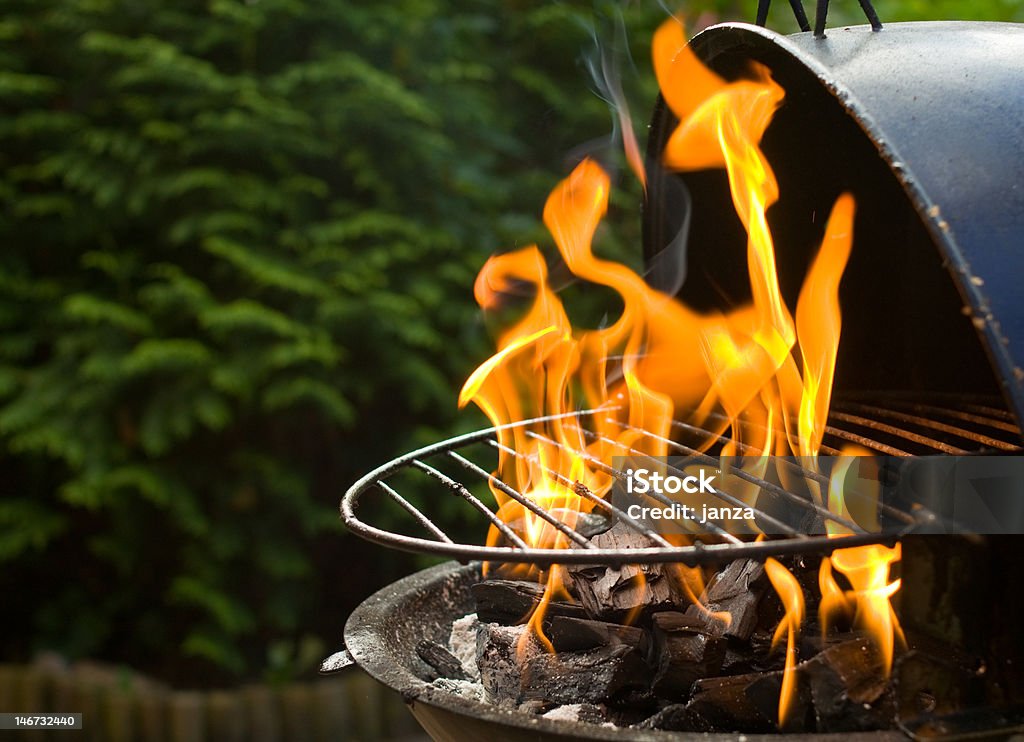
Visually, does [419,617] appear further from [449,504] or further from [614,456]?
[449,504]

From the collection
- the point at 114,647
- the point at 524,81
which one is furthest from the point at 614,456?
the point at 114,647

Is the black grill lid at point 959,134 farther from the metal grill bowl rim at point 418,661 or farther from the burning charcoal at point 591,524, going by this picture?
the burning charcoal at point 591,524

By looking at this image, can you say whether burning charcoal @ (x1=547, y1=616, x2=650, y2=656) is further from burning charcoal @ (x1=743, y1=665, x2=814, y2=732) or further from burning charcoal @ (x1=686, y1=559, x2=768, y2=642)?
burning charcoal @ (x1=743, y1=665, x2=814, y2=732)

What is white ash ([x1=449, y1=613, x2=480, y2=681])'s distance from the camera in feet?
5.34

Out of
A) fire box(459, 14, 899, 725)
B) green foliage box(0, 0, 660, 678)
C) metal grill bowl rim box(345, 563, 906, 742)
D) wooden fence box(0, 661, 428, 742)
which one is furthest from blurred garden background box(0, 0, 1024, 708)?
metal grill bowl rim box(345, 563, 906, 742)

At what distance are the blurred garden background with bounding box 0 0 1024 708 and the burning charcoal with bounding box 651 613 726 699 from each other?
165 centimetres

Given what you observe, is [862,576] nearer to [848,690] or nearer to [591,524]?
[848,690]

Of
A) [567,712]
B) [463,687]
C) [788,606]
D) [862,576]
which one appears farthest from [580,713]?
[862,576]

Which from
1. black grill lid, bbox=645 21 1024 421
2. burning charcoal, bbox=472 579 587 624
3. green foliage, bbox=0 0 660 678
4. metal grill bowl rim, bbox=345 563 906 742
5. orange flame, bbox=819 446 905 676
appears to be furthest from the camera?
green foliage, bbox=0 0 660 678

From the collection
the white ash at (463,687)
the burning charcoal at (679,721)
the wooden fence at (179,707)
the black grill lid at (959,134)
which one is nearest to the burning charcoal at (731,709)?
the burning charcoal at (679,721)

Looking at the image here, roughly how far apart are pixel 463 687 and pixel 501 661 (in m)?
0.10

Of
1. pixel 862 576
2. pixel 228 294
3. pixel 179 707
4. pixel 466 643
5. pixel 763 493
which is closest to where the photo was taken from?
pixel 862 576

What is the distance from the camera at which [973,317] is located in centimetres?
98

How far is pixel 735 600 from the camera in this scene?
1.44 metres
